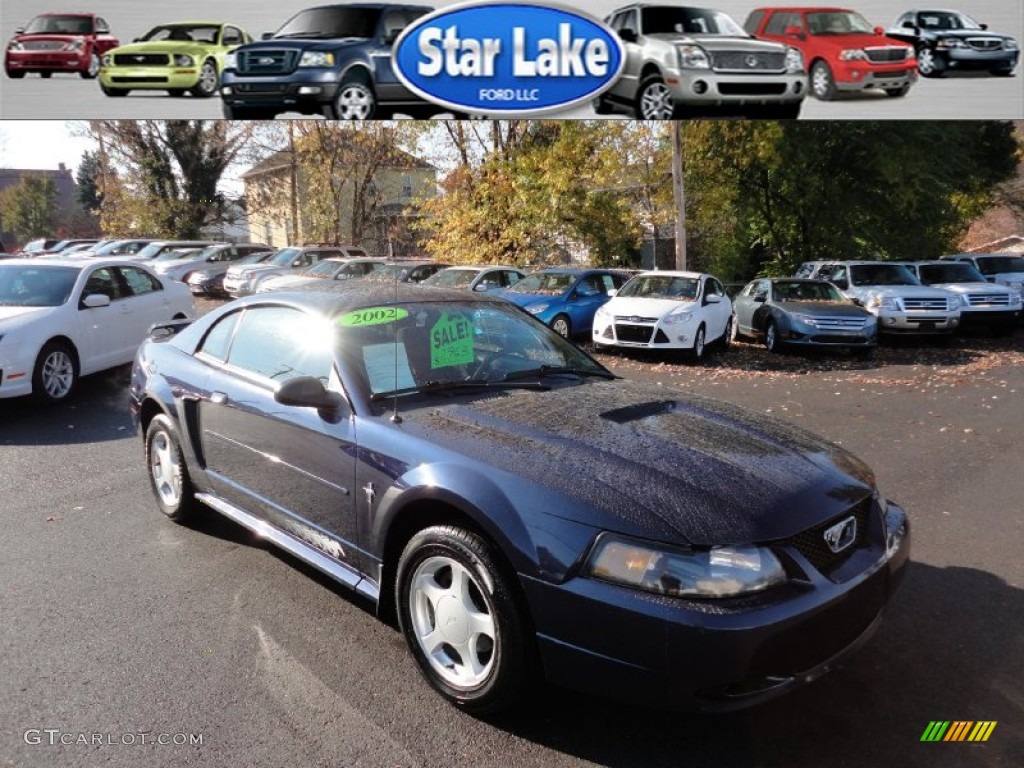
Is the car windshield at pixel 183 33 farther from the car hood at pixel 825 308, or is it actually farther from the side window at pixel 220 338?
the car hood at pixel 825 308

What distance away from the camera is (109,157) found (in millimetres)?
35844

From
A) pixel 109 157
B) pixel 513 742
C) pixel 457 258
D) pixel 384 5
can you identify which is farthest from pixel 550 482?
pixel 109 157

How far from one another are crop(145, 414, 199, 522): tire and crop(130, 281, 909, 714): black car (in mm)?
487

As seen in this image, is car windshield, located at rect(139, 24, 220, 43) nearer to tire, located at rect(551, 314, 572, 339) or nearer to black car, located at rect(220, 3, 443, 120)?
black car, located at rect(220, 3, 443, 120)

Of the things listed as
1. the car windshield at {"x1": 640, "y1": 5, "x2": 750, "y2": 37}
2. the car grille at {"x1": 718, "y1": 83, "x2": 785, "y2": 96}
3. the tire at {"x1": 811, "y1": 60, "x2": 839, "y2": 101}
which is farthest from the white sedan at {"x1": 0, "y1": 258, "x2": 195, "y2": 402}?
the tire at {"x1": 811, "y1": 60, "x2": 839, "y2": 101}

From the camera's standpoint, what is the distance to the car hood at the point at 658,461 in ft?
8.04

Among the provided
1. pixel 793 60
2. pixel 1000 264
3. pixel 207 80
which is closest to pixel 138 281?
pixel 207 80

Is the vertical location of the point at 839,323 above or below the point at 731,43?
below

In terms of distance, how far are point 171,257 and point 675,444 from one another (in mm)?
26708

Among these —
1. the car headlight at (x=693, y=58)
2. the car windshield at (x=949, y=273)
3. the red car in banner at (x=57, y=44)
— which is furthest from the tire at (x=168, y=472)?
the car windshield at (x=949, y=273)

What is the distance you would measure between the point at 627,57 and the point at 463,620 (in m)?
9.33

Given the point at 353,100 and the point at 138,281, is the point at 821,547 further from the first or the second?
the point at 138,281

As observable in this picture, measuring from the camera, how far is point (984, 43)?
1055 cm

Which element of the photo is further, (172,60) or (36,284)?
(172,60)
